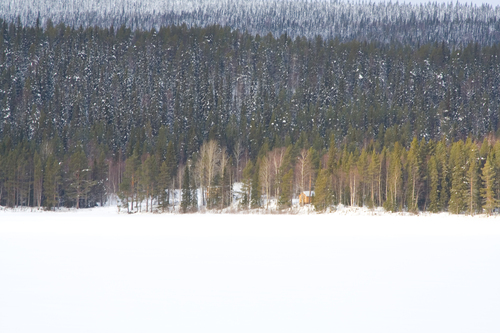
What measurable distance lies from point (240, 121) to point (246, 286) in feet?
313

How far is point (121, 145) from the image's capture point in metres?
100

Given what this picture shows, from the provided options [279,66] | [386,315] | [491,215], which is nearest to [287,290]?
[386,315]

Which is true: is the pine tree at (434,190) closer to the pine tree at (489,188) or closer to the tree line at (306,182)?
the tree line at (306,182)

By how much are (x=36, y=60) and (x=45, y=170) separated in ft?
273

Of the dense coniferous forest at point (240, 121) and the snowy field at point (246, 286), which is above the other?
the dense coniferous forest at point (240, 121)

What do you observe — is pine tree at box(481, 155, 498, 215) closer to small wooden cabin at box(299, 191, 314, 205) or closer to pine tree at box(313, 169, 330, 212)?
pine tree at box(313, 169, 330, 212)

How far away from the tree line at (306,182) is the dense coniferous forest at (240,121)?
0.78 ft

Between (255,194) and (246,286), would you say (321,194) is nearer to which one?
(255,194)

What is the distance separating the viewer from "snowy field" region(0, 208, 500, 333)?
33.9 ft

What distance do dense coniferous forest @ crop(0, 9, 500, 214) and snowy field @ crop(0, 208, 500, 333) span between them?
3439 cm

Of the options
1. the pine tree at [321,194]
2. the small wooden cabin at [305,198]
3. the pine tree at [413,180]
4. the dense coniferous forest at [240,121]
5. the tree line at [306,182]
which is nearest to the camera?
the tree line at [306,182]

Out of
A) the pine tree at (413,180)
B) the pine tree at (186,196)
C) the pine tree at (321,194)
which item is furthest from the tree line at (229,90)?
the pine tree at (186,196)

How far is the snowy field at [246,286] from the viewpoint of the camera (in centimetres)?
1034

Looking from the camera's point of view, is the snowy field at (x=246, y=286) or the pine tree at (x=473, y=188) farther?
the pine tree at (x=473, y=188)
